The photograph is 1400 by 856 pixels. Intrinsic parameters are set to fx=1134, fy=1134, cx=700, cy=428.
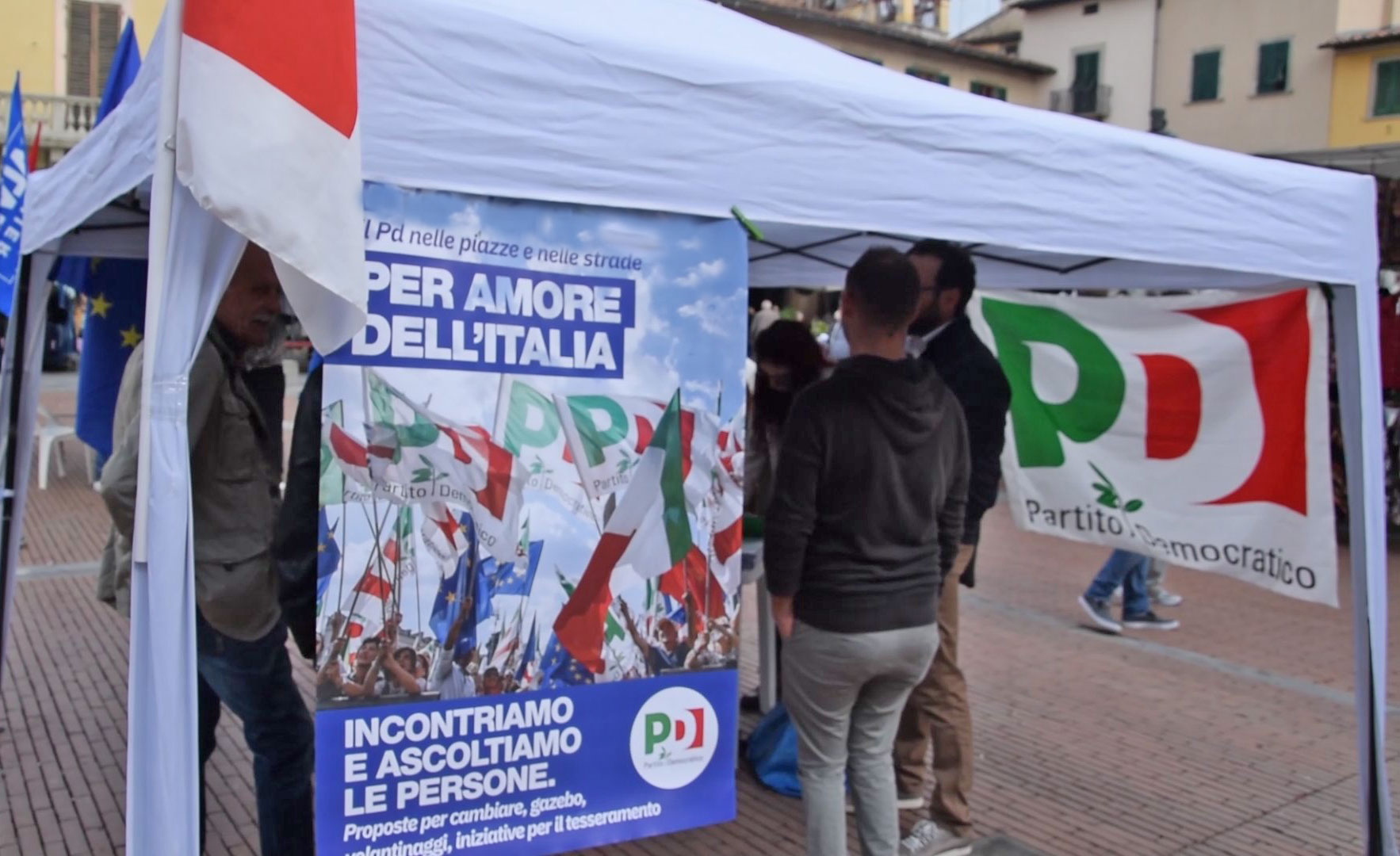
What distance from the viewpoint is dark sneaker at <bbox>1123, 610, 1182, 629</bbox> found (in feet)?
22.6

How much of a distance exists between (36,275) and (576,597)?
2747 mm

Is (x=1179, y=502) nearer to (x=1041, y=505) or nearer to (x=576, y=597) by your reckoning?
(x=1041, y=505)

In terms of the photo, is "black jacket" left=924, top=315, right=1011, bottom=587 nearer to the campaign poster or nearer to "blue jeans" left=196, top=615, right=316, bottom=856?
the campaign poster

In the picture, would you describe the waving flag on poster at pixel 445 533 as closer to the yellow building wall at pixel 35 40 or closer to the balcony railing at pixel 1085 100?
the yellow building wall at pixel 35 40

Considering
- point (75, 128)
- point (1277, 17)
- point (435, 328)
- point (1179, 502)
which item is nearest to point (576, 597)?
point (435, 328)

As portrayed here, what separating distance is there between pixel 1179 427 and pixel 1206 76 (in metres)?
36.5

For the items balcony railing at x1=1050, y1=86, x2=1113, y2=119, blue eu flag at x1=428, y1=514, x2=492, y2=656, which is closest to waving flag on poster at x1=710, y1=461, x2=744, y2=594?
blue eu flag at x1=428, y1=514, x2=492, y2=656

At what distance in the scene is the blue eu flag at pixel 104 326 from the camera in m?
4.69

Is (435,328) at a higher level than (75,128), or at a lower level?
lower

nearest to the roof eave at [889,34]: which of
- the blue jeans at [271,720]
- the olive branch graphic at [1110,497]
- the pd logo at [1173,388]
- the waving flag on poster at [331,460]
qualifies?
the pd logo at [1173,388]

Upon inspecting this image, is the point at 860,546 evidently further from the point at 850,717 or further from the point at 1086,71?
the point at 1086,71

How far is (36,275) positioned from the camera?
4.06 m

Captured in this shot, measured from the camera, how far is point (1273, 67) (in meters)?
33.8

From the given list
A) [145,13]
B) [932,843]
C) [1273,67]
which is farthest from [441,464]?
[1273,67]
